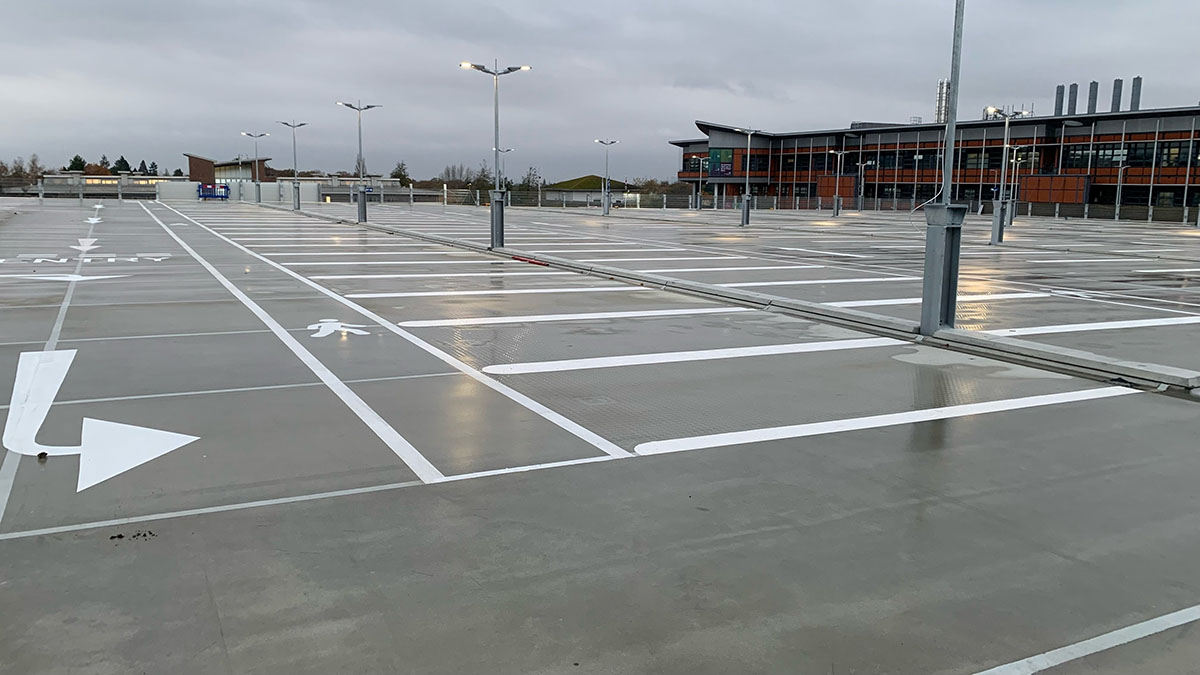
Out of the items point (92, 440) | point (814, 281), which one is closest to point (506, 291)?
point (814, 281)

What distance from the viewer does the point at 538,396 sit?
8.55 metres

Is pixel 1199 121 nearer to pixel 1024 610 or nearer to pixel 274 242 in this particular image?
pixel 274 242

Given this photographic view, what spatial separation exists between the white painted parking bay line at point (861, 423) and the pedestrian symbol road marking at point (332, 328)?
604cm

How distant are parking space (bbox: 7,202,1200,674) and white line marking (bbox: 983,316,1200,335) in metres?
0.11

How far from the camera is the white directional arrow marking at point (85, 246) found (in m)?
24.8

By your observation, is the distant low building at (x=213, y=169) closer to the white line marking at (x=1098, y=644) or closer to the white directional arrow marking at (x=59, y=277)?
the white directional arrow marking at (x=59, y=277)

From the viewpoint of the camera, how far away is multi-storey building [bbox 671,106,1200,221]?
8188cm

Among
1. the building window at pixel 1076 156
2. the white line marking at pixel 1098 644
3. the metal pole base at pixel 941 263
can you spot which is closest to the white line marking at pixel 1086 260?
the metal pole base at pixel 941 263

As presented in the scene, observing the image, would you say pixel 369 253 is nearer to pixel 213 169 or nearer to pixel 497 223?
pixel 497 223

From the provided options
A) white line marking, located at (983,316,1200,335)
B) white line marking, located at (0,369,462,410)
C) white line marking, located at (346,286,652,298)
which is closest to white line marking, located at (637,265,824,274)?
white line marking, located at (346,286,652,298)

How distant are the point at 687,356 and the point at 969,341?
3.55 meters

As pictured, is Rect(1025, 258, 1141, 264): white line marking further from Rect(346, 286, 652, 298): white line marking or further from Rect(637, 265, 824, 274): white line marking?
Rect(346, 286, 652, 298): white line marking

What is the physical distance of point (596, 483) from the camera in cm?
610

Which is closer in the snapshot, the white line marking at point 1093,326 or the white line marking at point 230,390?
the white line marking at point 230,390
